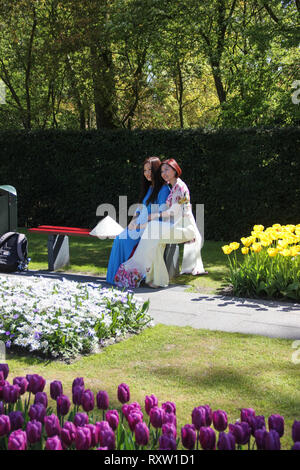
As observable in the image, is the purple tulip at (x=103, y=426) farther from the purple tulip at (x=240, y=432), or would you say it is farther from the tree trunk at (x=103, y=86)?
the tree trunk at (x=103, y=86)

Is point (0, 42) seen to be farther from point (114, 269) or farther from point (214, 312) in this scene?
point (214, 312)

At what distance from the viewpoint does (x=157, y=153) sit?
1305cm

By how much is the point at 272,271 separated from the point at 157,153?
6653mm

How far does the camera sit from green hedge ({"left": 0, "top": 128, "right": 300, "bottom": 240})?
1162 cm

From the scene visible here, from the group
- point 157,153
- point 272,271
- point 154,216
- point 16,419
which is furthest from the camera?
point 157,153

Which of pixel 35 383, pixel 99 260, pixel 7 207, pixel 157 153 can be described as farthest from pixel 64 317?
pixel 157 153

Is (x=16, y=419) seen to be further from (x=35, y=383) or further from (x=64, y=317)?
(x=64, y=317)

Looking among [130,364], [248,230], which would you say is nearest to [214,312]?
[130,364]

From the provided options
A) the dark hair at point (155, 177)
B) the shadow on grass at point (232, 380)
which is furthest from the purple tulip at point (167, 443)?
the dark hair at point (155, 177)

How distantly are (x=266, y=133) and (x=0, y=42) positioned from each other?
44.9 feet

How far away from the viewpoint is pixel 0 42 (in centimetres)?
2122

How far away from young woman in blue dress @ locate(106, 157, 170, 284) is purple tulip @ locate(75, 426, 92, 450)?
5709mm

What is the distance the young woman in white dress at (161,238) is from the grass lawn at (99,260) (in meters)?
0.42

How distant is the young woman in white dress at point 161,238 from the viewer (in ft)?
25.2
